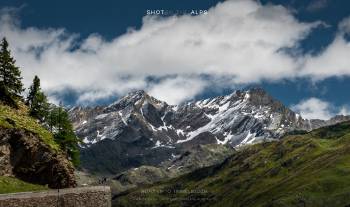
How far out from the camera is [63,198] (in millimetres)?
38531

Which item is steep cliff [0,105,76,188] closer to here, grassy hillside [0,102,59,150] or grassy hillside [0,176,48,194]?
grassy hillside [0,102,59,150]

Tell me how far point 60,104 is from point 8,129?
20793mm

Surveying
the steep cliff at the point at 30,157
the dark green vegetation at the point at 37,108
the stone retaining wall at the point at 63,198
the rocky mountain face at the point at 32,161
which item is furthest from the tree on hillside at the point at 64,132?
the stone retaining wall at the point at 63,198

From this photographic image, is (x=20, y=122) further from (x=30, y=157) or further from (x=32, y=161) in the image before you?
(x=32, y=161)

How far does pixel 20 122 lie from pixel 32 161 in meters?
6.66

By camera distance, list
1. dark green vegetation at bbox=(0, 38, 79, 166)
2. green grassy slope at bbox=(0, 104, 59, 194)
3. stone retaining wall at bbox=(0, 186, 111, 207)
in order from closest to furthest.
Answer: stone retaining wall at bbox=(0, 186, 111, 207), green grassy slope at bbox=(0, 104, 59, 194), dark green vegetation at bbox=(0, 38, 79, 166)

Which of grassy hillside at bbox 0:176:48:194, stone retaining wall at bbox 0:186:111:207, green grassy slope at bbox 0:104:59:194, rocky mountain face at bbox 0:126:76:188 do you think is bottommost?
stone retaining wall at bbox 0:186:111:207

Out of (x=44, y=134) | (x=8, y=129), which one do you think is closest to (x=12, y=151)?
(x=8, y=129)

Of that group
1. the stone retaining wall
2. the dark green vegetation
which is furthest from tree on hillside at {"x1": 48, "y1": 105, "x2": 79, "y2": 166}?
the stone retaining wall

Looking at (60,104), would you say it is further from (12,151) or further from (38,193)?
(38,193)

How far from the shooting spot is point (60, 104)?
8775 cm

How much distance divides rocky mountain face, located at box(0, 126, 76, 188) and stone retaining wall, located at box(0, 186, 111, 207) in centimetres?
2512

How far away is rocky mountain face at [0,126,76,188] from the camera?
2579 inches

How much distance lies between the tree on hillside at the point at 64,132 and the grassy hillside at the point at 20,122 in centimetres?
539
